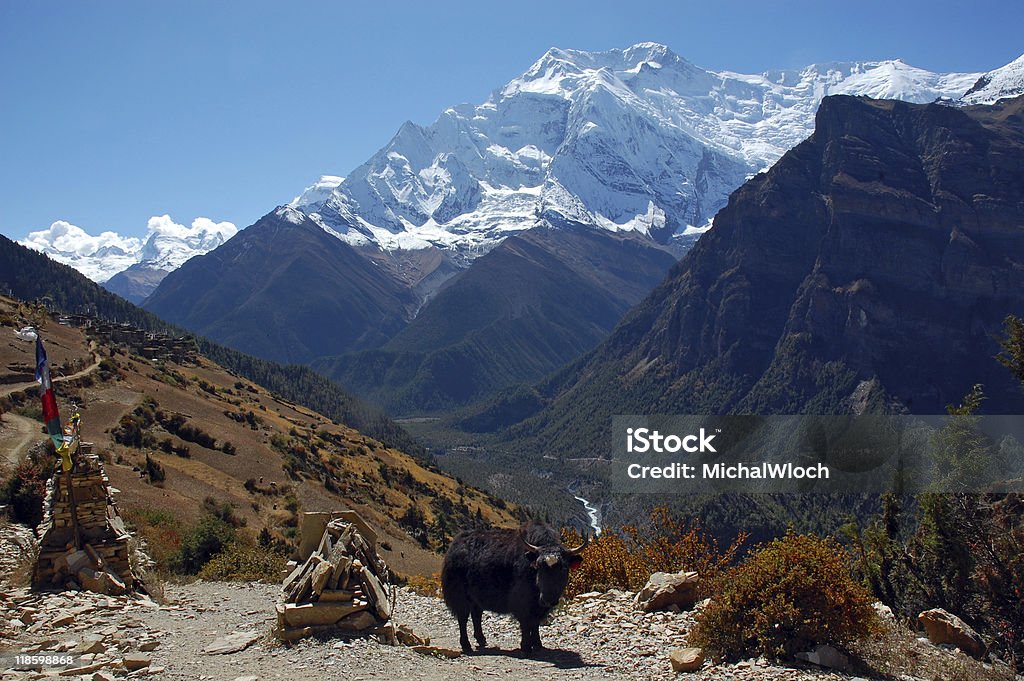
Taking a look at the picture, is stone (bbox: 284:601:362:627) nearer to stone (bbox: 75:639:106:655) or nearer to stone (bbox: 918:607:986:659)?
stone (bbox: 75:639:106:655)

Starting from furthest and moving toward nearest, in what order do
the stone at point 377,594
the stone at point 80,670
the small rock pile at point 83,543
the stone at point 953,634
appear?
the small rock pile at point 83,543 < the stone at point 953,634 < the stone at point 377,594 < the stone at point 80,670

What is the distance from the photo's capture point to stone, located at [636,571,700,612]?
650 inches

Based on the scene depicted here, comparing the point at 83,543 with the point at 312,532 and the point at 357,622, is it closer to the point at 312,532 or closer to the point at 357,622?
the point at 312,532

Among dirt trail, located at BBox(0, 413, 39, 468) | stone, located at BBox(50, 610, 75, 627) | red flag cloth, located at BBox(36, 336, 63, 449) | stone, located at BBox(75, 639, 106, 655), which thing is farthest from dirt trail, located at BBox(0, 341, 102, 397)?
stone, located at BBox(75, 639, 106, 655)

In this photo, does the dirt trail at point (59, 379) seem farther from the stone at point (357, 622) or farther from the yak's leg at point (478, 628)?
the yak's leg at point (478, 628)

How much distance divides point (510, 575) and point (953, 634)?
967cm

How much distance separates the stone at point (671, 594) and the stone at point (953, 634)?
506 centimetres

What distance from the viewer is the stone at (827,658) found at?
41.7ft

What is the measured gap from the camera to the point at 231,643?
1409 centimetres

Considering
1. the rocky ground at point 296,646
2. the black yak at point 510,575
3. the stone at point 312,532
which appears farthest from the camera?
the stone at point 312,532

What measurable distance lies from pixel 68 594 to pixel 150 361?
74.7m

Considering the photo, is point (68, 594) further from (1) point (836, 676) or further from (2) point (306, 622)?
(1) point (836, 676)

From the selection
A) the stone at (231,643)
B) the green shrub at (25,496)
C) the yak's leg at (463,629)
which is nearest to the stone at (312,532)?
the stone at (231,643)

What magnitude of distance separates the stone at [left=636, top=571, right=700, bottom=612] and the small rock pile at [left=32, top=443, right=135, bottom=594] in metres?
12.8
